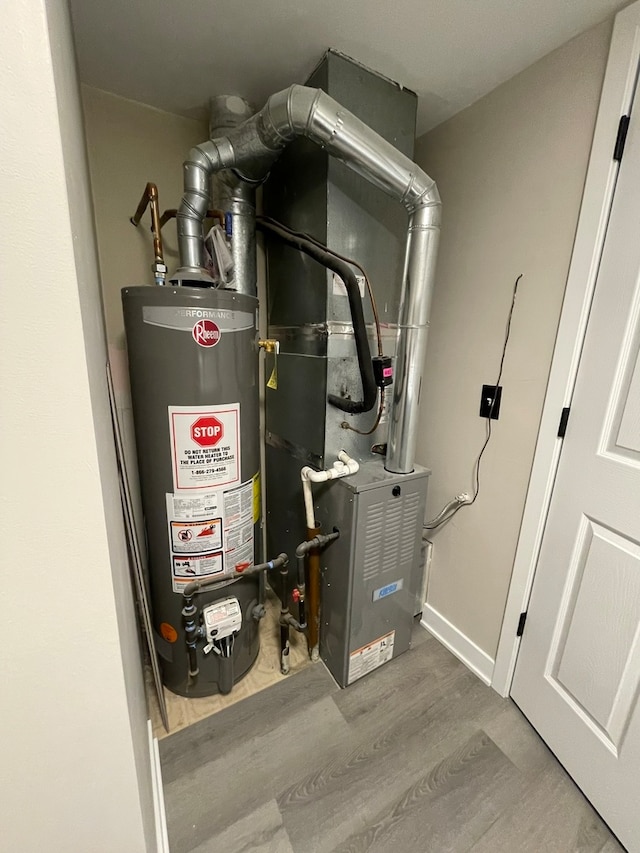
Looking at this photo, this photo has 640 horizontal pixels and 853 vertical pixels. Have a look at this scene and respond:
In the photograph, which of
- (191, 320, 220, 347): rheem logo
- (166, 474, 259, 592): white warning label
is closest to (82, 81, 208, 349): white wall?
(191, 320, 220, 347): rheem logo

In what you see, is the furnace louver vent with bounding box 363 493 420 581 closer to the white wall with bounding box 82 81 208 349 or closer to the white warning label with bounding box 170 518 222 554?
the white warning label with bounding box 170 518 222 554

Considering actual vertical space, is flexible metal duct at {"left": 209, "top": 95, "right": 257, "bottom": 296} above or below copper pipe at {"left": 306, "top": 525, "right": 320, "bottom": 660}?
above

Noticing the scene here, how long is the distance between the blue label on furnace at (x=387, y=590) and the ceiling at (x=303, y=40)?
1906mm

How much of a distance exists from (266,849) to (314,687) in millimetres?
492

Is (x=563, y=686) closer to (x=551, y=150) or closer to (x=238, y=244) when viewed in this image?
(x=551, y=150)

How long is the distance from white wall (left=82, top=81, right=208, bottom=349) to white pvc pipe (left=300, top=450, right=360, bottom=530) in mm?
987

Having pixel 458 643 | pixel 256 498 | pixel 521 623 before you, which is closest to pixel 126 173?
pixel 256 498

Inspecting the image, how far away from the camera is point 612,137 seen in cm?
98

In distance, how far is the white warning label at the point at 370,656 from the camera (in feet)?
4.63

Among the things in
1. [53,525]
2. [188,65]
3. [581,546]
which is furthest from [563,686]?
[188,65]

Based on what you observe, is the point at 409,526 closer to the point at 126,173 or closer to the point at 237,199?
the point at 237,199

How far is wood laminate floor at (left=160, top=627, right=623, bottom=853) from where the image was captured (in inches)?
38.6

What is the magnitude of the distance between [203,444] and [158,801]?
1048 mm

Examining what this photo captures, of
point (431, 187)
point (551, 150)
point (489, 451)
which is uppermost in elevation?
point (551, 150)
